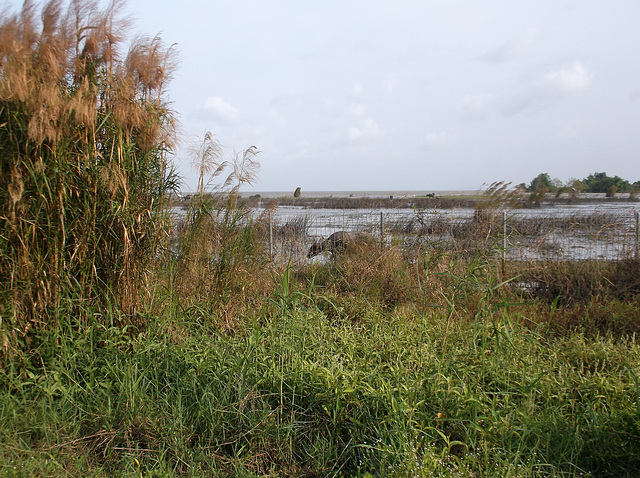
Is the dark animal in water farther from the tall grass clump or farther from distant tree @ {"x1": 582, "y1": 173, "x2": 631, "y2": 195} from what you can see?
distant tree @ {"x1": 582, "y1": 173, "x2": 631, "y2": 195}

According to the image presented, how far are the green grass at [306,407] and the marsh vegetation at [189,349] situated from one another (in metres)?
0.02

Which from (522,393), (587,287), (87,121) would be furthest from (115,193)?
(587,287)

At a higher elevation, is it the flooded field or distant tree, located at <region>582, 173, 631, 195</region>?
distant tree, located at <region>582, 173, 631, 195</region>

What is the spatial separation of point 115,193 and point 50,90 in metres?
0.93

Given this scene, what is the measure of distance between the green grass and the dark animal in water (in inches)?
146

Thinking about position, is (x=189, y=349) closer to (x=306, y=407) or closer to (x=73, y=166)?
(x=306, y=407)

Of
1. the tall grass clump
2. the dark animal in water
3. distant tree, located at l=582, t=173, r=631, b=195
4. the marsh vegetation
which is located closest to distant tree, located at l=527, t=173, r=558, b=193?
the marsh vegetation

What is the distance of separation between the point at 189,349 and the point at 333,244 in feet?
14.7

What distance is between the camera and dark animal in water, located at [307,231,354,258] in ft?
25.6

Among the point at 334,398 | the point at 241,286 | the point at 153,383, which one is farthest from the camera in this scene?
the point at 241,286

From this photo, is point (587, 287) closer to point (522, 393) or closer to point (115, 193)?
point (522, 393)

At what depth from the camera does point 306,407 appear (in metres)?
3.38

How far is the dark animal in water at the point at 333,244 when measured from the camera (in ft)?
25.6

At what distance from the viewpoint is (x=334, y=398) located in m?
3.28
